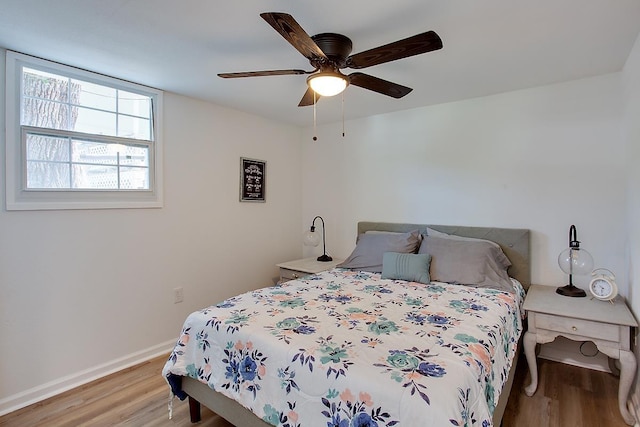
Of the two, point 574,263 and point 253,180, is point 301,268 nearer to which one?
point 253,180

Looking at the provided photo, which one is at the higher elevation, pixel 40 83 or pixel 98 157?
pixel 40 83

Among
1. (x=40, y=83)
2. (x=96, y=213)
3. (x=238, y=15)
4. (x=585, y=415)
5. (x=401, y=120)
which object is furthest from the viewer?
(x=401, y=120)

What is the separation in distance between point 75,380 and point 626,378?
3.52m

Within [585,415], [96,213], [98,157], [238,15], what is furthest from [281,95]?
[585,415]

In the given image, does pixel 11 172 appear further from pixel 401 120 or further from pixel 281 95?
pixel 401 120

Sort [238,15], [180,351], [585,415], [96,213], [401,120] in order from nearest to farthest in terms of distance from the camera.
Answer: [238,15], [180,351], [585,415], [96,213], [401,120]

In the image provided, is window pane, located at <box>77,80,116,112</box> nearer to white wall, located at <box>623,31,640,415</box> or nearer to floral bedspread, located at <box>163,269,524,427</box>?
floral bedspread, located at <box>163,269,524,427</box>

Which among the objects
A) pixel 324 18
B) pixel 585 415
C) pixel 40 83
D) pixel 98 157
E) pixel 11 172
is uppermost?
pixel 324 18

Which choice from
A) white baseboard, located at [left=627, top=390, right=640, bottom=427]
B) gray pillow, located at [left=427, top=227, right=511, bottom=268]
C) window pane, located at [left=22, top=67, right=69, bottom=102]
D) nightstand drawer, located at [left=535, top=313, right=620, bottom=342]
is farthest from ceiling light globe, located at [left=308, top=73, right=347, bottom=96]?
white baseboard, located at [left=627, top=390, right=640, bottom=427]

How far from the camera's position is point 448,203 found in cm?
311

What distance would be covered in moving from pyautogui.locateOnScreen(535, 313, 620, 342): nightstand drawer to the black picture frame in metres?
2.70

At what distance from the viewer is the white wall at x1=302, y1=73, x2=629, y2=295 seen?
2.44 m

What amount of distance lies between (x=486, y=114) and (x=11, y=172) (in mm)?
3556

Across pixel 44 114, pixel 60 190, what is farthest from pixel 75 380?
pixel 44 114
